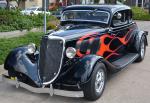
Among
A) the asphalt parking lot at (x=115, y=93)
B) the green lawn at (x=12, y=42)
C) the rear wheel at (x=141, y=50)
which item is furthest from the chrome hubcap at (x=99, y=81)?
the green lawn at (x=12, y=42)

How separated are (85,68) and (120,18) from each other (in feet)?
9.05

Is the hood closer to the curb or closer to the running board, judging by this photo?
the running board

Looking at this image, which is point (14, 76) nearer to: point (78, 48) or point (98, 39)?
point (78, 48)

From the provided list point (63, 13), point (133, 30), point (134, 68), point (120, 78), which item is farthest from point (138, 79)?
point (63, 13)

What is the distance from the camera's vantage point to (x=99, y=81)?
5.99m

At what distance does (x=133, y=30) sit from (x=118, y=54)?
4.84ft

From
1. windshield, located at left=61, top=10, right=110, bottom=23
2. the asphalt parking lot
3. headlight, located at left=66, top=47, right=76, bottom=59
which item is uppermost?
windshield, located at left=61, top=10, right=110, bottom=23

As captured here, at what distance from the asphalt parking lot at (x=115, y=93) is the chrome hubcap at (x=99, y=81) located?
0.64 ft

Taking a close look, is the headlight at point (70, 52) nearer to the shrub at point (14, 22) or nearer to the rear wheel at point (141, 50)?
the rear wheel at point (141, 50)

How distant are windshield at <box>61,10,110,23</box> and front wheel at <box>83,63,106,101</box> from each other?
1670mm

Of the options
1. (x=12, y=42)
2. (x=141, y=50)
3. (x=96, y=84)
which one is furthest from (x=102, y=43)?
(x=12, y=42)

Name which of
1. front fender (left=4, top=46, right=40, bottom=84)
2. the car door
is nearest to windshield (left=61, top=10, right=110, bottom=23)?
the car door

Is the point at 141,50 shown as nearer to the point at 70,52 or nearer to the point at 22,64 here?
the point at 70,52

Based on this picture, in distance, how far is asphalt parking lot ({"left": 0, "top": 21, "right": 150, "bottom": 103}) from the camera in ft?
19.4
